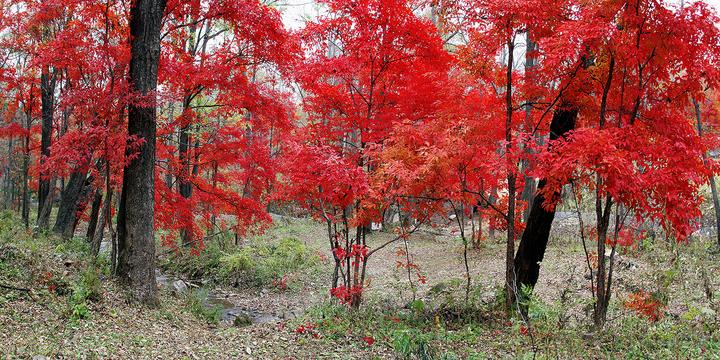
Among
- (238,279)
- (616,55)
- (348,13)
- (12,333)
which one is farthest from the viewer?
(238,279)

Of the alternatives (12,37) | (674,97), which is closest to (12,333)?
(674,97)

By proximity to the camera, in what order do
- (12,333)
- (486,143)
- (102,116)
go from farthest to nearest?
(102,116), (486,143), (12,333)

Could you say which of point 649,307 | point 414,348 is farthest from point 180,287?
point 649,307

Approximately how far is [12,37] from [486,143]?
44.2 ft

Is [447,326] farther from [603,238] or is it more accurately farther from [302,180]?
[302,180]

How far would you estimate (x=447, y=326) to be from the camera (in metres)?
7.73

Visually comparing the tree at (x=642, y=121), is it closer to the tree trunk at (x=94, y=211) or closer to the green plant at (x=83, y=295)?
the green plant at (x=83, y=295)

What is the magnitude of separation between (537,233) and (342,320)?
3.67 meters

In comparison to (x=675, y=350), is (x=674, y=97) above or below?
above

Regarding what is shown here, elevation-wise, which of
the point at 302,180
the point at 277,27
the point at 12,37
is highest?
the point at 12,37

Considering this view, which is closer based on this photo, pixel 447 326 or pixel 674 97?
pixel 674 97

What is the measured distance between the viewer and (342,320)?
7957 mm

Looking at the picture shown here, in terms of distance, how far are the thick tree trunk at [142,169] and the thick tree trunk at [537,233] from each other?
20.7 feet

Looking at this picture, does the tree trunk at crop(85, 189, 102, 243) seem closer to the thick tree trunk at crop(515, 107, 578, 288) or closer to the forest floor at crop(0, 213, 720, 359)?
the forest floor at crop(0, 213, 720, 359)
